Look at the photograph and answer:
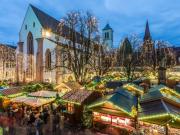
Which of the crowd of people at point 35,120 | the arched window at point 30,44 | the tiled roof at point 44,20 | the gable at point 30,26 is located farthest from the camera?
the arched window at point 30,44

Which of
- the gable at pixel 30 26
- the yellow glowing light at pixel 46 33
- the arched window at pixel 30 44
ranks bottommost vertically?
the arched window at pixel 30 44

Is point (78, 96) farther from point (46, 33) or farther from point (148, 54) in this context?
point (46, 33)

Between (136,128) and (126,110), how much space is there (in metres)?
1.19

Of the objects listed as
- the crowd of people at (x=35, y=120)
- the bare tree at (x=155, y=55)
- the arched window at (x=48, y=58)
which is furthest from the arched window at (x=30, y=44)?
the crowd of people at (x=35, y=120)

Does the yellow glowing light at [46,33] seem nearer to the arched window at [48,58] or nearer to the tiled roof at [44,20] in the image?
the tiled roof at [44,20]

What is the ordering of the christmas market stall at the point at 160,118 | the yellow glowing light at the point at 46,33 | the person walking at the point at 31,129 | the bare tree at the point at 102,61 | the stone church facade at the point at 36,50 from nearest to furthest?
the christmas market stall at the point at 160,118, the person walking at the point at 31,129, the bare tree at the point at 102,61, the stone church facade at the point at 36,50, the yellow glowing light at the point at 46,33

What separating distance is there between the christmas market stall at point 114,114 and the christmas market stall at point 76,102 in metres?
2.37

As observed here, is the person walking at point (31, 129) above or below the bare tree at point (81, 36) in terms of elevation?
below

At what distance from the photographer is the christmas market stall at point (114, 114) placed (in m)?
12.9

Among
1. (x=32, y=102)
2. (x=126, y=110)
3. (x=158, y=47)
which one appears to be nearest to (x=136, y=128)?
(x=126, y=110)

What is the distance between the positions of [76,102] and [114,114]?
4.19m

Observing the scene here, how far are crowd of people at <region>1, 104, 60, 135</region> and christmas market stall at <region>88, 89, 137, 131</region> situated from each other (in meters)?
3.25

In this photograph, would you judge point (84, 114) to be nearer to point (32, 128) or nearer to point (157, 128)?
point (32, 128)

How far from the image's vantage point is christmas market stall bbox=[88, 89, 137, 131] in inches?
509
